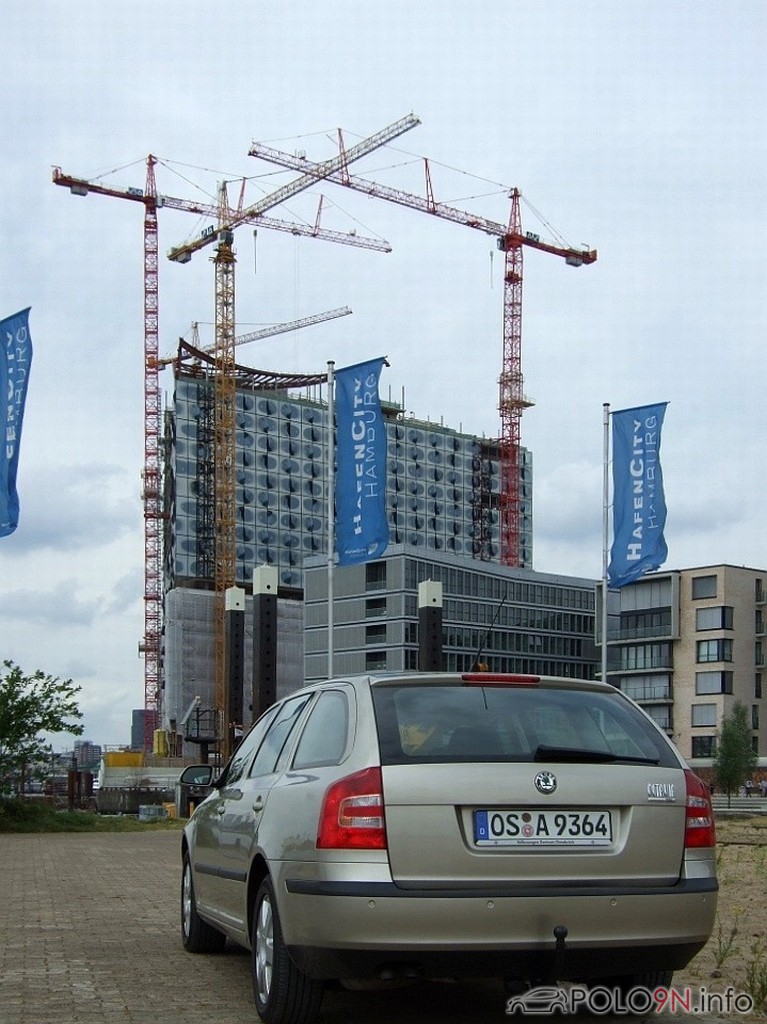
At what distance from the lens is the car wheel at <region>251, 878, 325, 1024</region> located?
6.31 metres

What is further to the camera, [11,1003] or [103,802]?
[103,802]

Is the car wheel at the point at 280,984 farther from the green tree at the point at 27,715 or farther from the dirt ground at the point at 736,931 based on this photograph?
the green tree at the point at 27,715

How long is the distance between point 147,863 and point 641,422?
14.5m

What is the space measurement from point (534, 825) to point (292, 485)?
139 metres

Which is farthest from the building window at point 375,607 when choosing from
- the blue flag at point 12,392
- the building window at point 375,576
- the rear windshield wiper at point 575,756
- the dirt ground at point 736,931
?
the rear windshield wiper at point 575,756

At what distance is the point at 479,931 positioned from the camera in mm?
5820

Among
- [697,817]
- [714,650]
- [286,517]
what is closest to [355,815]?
[697,817]

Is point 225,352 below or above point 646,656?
above

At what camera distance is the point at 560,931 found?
19.3ft

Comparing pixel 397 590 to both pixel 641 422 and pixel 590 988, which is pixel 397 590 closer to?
pixel 641 422

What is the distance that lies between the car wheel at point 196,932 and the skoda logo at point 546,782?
12.2 ft

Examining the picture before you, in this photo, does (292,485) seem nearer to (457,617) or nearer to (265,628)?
(457,617)

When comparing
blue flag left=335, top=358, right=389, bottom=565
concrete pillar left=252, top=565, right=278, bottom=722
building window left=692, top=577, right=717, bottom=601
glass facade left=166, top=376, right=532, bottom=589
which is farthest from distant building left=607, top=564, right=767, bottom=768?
blue flag left=335, top=358, right=389, bottom=565

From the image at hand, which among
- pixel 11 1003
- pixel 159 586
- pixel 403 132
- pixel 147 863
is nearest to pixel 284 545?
pixel 159 586
